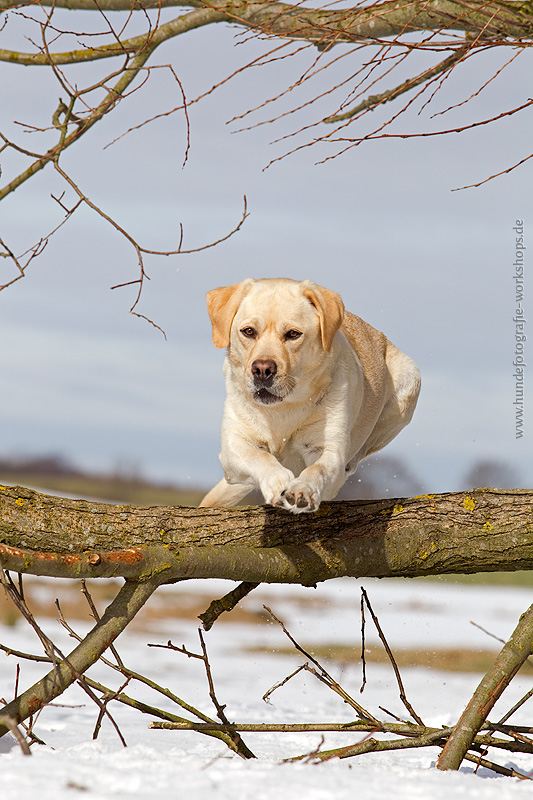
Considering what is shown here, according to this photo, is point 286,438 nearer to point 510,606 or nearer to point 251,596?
point 251,596

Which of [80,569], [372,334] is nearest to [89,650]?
[80,569]

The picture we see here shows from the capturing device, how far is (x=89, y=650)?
3.49 m

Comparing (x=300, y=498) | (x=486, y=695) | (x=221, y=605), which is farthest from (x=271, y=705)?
(x=300, y=498)

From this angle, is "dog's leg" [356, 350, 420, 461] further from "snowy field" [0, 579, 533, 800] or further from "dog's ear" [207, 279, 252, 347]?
"snowy field" [0, 579, 533, 800]

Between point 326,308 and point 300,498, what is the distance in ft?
4.33

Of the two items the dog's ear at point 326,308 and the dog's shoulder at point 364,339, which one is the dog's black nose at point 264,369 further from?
the dog's shoulder at point 364,339

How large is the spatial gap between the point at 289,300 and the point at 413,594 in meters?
18.6

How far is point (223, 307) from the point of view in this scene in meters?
4.61

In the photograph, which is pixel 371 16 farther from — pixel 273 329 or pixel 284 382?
pixel 284 382

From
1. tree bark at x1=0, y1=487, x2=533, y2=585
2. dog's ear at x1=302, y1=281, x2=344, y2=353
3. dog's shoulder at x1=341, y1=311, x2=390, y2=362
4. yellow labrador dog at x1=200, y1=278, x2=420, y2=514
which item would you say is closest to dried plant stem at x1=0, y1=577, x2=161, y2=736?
tree bark at x1=0, y1=487, x2=533, y2=585

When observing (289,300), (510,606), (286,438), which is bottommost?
(510,606)

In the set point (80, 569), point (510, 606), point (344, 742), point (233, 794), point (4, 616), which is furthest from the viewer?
point (510, 606)

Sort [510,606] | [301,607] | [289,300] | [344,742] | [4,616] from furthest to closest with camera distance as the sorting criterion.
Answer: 1. [510,606]
2. [301,607]
3. [4,616]
4. [344,742]
5. [289,300]

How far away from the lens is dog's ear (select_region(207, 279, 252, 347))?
4.55 meters
